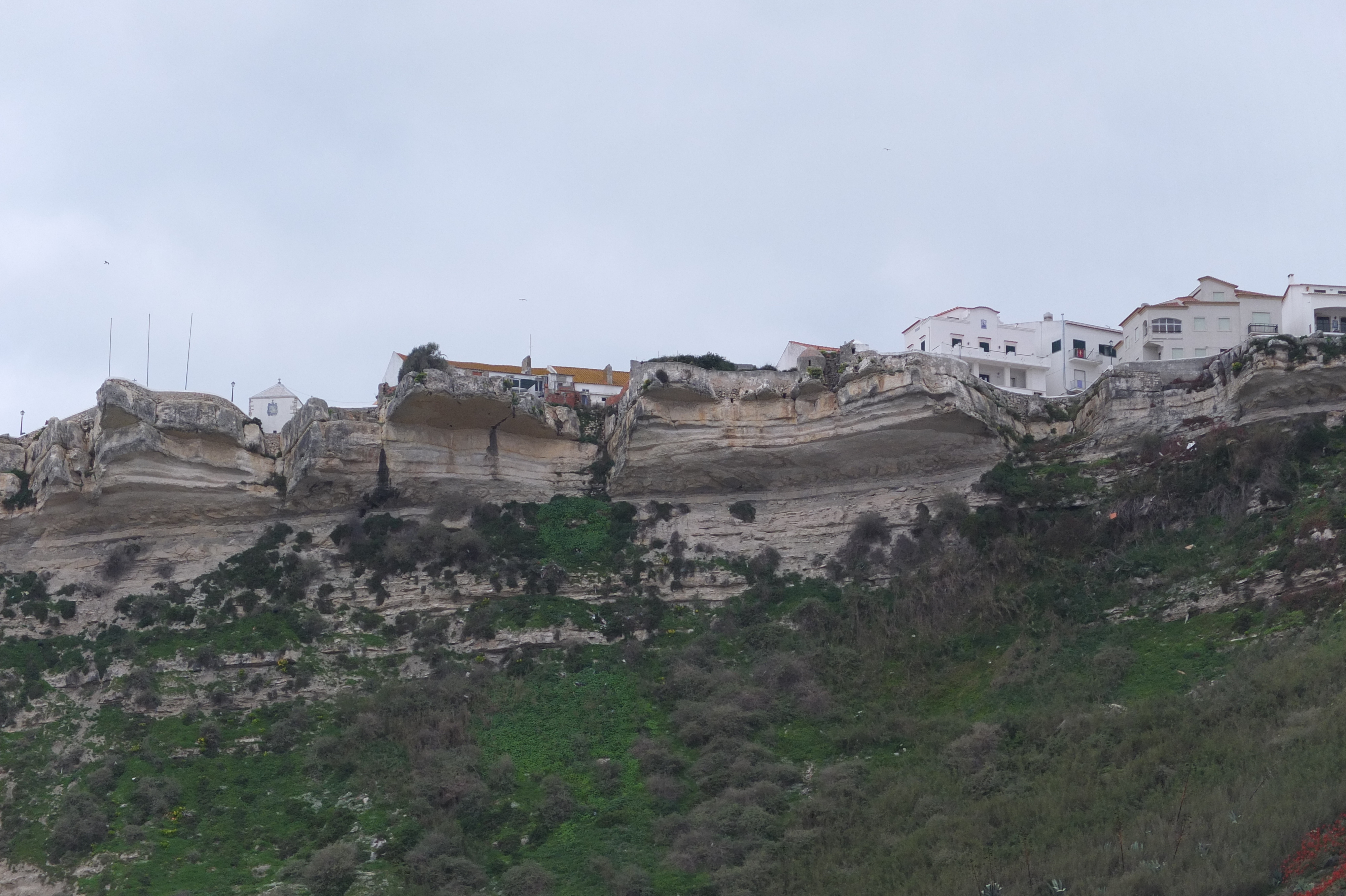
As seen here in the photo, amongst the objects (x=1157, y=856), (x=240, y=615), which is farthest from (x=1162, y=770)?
(x=240, y=615)

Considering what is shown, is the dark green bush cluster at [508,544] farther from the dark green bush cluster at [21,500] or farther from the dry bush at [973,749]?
the dry bush at [973,749]

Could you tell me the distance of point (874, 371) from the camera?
45.8m

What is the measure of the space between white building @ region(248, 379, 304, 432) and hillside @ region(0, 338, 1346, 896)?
9.16 meters

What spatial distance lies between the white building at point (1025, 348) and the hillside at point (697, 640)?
27.0 ft

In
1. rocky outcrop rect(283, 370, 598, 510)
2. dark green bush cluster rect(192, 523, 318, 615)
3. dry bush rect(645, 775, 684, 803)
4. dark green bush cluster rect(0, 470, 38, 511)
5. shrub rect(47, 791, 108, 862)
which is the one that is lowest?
shrub rect(47, 791, 108, 862)

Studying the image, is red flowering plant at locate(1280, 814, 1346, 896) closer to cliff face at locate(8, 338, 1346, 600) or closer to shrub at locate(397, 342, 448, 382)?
cliff face at locate(8, 338, 1346, 600)

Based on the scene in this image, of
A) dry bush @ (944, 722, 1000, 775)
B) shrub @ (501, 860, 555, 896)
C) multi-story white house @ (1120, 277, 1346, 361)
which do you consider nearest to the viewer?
shrub @ (501, 860, 555, 896)

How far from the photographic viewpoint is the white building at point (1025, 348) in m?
56.6

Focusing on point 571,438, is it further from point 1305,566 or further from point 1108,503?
point 1305,566

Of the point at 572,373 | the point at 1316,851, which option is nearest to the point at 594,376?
the point at 572,373

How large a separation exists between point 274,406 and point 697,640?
75.6 ft

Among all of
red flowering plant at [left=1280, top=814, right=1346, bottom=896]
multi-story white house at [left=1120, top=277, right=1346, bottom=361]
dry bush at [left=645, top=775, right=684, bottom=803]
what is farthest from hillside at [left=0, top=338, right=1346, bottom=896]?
multi-story white house at [left=1120, top=277, right=1346, bottom=361]

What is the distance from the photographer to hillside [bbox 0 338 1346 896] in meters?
32.2

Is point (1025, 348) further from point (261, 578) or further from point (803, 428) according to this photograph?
point (261, 578)
